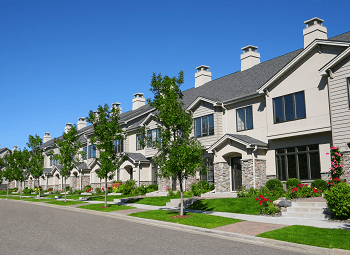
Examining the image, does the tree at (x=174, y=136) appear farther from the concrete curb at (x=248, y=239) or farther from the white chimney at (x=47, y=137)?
the white chimney at (x=47, y=137)

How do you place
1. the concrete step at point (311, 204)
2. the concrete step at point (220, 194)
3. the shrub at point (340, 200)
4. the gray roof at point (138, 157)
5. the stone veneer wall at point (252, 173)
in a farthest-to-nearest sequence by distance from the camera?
1. the gray roof at point (138, 157)
2. the concrete step at point (220, 194)
3. the stone veneer wall at point (252, 173)
4. the concrete step at point (311, 204)
5. the shrub at point (340, 200)

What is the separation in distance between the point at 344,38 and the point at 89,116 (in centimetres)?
1762

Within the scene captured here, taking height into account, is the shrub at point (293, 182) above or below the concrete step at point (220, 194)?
above

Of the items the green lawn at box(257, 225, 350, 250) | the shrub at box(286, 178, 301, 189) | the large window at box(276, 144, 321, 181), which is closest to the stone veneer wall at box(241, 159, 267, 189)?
the large window at box(276, 144, 321, 181)

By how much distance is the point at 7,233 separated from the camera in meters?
12.1

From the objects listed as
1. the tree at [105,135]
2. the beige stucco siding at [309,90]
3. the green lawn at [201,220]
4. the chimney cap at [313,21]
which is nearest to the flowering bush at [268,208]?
the green lawn at [201,220]

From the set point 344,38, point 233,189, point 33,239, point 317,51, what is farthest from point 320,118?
point 33,239

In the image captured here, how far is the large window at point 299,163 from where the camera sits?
19.8 meters

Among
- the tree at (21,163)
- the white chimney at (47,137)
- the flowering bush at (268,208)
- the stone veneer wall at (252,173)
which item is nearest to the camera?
the flowering bush at (268,208)

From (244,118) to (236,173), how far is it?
4091 mm

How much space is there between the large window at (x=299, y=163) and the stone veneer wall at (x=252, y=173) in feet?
3.15

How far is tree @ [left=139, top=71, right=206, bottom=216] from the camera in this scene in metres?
15.7

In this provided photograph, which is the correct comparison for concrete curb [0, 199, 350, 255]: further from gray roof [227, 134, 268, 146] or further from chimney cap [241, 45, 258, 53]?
chimney cap [241, 45, 258, 53]

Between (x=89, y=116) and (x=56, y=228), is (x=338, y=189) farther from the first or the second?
(x=89, y=116)
